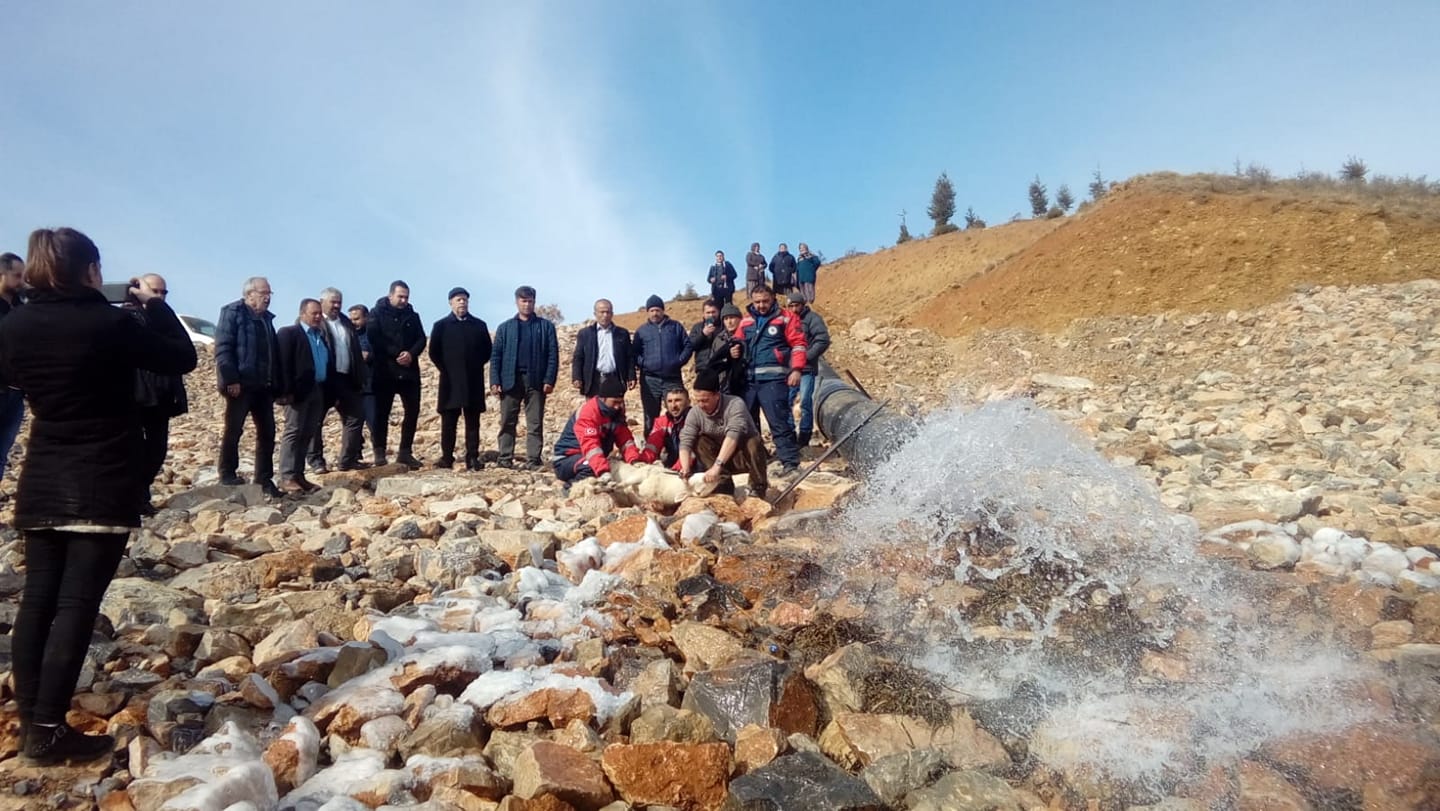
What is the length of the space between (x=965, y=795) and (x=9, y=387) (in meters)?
4.69

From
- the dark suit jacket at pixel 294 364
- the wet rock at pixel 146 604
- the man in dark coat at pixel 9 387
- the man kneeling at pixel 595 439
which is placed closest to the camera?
the wet rock at pixel 146 604

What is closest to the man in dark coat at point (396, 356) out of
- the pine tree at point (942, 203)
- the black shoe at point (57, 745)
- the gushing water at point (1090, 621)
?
the gushing water at point (1090, 621)

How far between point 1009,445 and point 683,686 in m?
2.94

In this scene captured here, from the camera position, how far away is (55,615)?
235 centimetres

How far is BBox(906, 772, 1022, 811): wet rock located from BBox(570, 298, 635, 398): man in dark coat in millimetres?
5311

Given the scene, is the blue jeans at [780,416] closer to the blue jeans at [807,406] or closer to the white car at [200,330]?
the blue jeans at [807,406]

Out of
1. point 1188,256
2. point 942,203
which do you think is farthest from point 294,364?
point 942,203

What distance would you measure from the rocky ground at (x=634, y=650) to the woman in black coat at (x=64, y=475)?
24cm

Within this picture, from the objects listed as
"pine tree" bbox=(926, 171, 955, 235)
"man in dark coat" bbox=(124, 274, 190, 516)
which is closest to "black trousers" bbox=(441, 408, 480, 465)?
"man in dark coat" bbox=(124, 274, 190, 516)

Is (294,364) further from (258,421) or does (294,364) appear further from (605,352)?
(605,352)

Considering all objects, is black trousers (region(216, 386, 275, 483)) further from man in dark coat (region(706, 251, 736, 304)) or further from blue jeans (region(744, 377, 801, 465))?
man in dark coat (region(706, 251, 736, 304))

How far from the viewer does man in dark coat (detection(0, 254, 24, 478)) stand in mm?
4121

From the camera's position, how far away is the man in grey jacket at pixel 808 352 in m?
7.20

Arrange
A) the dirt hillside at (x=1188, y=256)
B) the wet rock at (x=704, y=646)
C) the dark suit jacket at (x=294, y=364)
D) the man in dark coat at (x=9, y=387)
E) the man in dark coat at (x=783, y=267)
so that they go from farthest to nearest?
the man in dark coat at (x=783, y=267) → the dirt hillside at (x=1188, y=256) → the dark suit jacket at (x=294, y=364) → the man in dark coat at (x=9, y=387) → the wet rock at (x=704, y=646)
